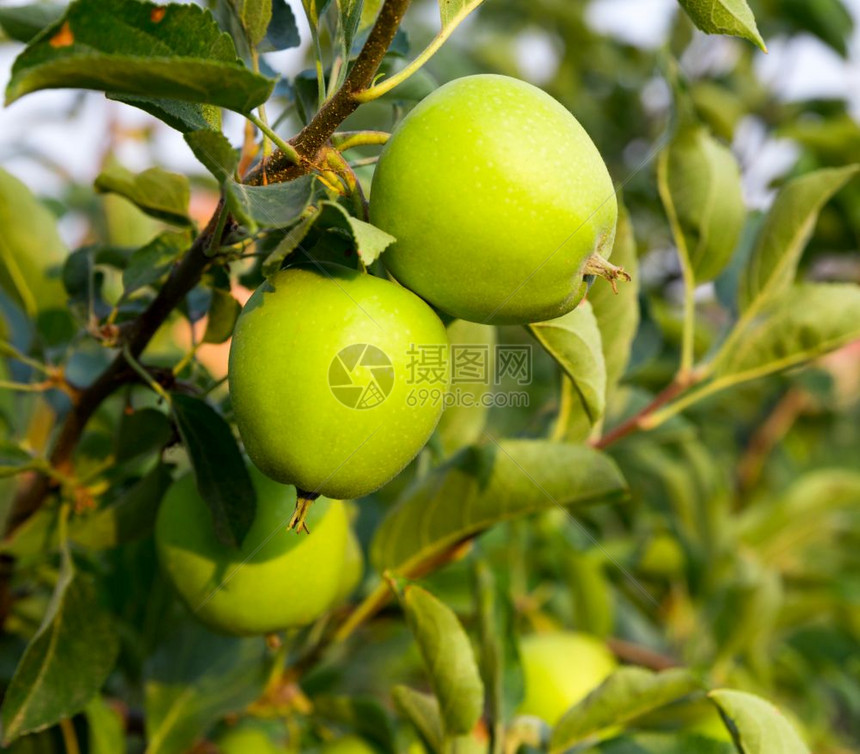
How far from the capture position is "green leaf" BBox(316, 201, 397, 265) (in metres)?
0.53

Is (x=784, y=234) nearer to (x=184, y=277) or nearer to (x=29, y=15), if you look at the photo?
(x=184, y=277)

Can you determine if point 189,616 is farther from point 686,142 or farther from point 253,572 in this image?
point 686,142

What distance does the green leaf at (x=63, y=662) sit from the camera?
2.53 ft

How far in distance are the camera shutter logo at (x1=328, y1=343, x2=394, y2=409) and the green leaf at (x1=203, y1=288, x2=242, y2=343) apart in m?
0.24

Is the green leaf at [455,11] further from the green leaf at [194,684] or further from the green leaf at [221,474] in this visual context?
the green leaf at [194,684]

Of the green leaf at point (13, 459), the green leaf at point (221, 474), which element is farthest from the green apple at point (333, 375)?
the green leaf at point (13, 459)

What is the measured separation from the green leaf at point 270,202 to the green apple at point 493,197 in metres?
0.06

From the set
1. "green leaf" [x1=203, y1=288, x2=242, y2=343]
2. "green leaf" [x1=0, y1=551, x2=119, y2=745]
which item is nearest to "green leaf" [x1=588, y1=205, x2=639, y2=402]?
"green leaf" [x1=203, y1=288, x2=242, y2=343]

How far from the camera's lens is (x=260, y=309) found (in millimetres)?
600

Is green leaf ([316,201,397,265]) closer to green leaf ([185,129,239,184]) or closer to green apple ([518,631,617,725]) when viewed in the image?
green leaf ([185,129,239,184])

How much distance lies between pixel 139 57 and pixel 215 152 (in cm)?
9

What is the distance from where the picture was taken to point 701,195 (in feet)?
3.43

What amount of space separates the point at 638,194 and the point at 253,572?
1617 millimetres

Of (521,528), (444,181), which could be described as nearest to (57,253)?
(444,181)
